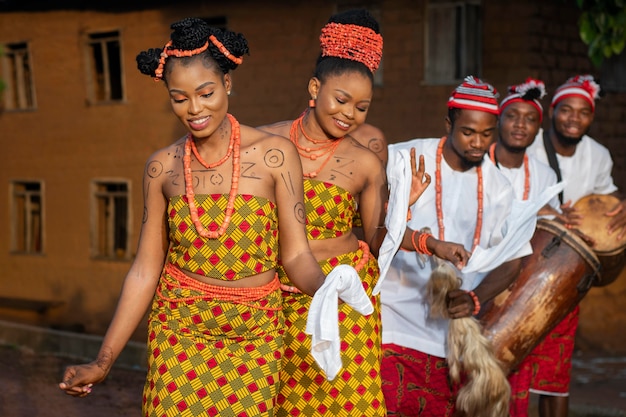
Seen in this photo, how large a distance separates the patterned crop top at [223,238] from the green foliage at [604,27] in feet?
15.1

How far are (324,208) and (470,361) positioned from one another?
123cm

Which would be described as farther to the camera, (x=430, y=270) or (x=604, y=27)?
(x=604, y=27)

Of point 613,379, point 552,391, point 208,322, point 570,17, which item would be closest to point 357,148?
point 208,322

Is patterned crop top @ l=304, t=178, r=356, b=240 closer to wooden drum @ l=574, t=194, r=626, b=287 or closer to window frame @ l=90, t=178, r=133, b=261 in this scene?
wooden drum @ l=574, t=194, r=626, b=287

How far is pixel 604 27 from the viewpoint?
7.52m

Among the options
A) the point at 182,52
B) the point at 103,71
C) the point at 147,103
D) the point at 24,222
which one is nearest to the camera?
the point at 182,52

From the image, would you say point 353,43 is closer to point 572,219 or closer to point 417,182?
point 417,182

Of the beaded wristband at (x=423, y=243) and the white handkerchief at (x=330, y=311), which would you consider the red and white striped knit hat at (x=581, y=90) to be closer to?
the beaded wristband at (x=423, y=243)

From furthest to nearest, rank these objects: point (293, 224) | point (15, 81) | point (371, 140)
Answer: point (15, 81) → point (371, 140) → point (293, 224)

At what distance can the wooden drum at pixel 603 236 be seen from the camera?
19.9 ft

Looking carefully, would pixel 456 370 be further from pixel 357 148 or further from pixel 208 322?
pixel 208 322

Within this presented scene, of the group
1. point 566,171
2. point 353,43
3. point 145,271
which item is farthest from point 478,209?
point 145,271

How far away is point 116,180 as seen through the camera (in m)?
15.1

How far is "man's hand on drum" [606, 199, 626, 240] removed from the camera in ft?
20.0
